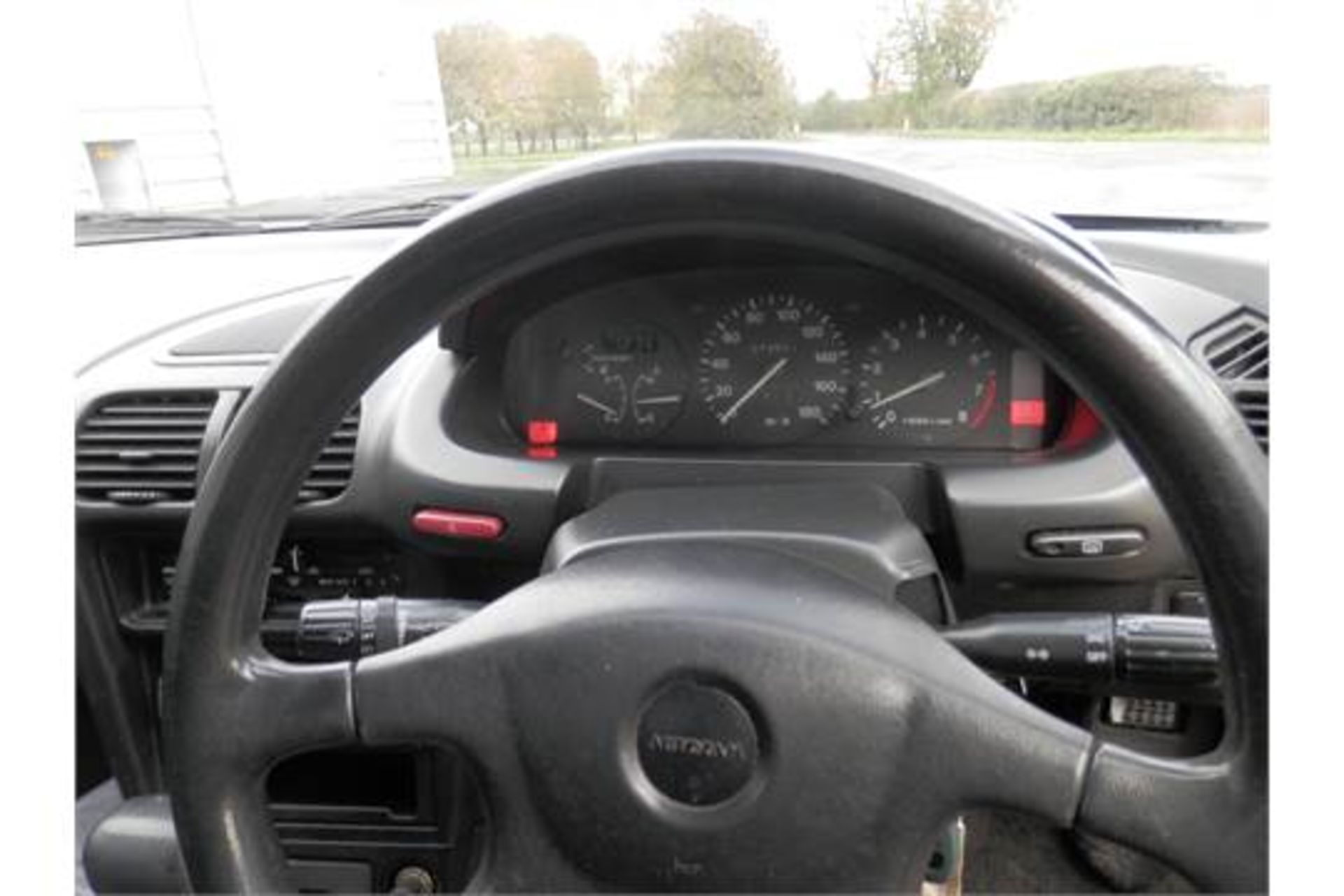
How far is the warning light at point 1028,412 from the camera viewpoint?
5.57 ft

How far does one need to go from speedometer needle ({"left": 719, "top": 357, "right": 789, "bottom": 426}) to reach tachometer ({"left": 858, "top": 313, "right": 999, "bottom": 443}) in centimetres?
11

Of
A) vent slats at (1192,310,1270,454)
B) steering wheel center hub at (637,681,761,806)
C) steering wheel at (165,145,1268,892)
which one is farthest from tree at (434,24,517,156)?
steering wheel center hub at (637,681,761,806)

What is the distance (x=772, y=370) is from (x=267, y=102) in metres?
1.39

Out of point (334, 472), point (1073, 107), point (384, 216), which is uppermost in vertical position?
point (1073, 107)

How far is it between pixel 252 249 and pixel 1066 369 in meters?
2.04

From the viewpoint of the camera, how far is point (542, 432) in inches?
69.2

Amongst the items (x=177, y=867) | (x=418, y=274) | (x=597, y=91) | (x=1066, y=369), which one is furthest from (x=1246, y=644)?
(x=177, y=867)

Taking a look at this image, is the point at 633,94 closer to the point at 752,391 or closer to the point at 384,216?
the point at 752,391

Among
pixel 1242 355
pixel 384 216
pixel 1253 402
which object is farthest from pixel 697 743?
pixel 384 216

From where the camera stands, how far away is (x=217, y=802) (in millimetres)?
1029

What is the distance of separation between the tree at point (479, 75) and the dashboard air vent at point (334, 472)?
51 centimetres

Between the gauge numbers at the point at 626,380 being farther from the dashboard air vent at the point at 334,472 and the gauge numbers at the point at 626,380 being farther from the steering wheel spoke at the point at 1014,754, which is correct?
the steering wheel spoke at the point at 1014,754

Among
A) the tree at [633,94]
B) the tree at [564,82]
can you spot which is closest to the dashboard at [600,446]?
the tree at [633,94]

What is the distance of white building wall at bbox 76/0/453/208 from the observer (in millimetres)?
2330
